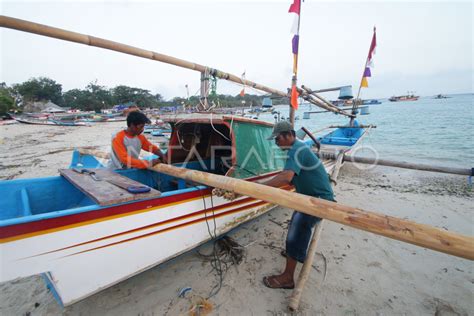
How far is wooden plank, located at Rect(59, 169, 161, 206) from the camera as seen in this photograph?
2.09 m

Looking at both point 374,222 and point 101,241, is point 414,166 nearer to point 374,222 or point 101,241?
point 374,222

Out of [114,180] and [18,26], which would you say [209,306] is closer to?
[114,180]

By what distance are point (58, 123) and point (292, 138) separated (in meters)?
35.5

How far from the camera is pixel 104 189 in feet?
7.85

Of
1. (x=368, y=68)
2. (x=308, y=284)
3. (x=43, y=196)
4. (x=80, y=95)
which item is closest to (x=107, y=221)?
(x=43, y=196)

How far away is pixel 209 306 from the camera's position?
252 centimetres

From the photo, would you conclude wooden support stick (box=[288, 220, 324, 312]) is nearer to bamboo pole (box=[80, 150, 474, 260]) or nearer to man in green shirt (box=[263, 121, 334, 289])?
man in green shirt (box=[263, 121, 334, 289])

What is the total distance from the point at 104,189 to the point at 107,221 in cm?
44

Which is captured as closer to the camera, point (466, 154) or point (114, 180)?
point (114, 180)

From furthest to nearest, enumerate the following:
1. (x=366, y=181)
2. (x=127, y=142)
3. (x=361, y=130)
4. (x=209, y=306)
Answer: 1. (x=361, y=130)
2. (x=366, y=181)
3. (x=127, y=142)
4. (x=209, y=306)

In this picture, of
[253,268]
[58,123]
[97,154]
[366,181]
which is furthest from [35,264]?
[58,123]

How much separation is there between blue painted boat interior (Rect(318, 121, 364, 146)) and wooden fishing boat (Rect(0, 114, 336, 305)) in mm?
7776

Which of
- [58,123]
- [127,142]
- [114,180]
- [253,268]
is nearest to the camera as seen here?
[114,180]

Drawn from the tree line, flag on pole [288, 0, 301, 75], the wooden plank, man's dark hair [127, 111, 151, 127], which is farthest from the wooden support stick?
the tree line
